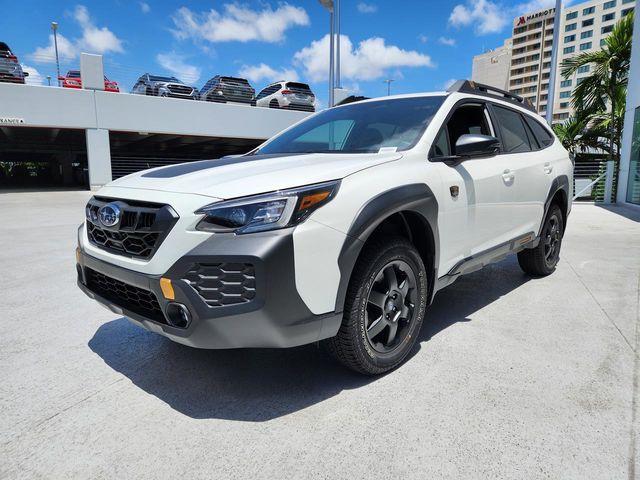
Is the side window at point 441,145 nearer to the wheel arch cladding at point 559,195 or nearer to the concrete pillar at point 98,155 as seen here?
the wheel arch cladding at point 559,195

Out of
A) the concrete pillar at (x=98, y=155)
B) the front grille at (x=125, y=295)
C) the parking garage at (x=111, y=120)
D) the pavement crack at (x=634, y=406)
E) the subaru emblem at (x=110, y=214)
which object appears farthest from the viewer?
the concrete pillar at (x=98, y=155)

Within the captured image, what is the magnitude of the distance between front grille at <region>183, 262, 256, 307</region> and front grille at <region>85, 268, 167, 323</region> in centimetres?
29

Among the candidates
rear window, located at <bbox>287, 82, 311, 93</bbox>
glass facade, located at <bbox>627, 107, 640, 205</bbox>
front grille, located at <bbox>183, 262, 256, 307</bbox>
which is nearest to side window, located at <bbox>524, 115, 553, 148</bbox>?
front grille, located at <bbox>183, 262, 256, 307</bbox>

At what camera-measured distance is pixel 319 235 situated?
1966 mm

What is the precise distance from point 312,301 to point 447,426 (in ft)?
2.81

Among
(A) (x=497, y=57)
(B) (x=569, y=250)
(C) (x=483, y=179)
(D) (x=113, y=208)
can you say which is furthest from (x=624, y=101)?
(A) (x=497, y=57)

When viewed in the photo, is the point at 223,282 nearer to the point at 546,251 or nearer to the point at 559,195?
the point at 546,251

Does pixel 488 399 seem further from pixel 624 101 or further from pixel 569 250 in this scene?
pixel 624 101

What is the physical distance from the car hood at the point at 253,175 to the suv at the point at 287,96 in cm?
1949

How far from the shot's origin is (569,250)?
20.0ft

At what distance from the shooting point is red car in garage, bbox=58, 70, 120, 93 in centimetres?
1817

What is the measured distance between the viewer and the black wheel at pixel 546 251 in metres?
4.43

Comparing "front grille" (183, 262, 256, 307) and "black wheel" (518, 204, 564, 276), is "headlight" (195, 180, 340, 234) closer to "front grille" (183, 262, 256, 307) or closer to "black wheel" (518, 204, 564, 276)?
"front grille" (183, 262, 256, 307)

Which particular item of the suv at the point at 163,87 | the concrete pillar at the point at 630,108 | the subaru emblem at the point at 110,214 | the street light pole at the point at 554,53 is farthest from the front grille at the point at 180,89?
the subaru emblem at the point at 110,214
